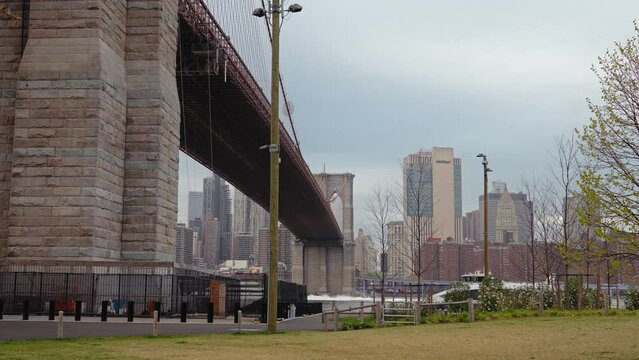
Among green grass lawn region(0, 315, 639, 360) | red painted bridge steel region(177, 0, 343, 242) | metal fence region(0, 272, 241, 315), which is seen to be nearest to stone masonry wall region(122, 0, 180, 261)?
metal fence region(0, 272, 241, 315)

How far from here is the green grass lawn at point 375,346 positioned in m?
13.4

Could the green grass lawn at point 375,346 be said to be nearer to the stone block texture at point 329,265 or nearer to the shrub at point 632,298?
the shrub at point 632,298

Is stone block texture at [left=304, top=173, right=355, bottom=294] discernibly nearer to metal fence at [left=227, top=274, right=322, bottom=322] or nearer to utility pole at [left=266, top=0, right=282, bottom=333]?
metal fence at [left=227, top=274, right=322, bottom=322]

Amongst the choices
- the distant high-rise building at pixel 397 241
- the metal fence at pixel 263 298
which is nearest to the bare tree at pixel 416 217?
the distant high-rise building at pixel 397 241

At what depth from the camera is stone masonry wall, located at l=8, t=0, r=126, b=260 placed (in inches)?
1133

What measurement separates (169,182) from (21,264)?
282 inches

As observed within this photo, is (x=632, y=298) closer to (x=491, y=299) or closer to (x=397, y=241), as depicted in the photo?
(x=491, y=299)

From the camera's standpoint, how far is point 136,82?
3228cm

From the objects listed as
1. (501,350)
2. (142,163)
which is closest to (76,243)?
(142,163)

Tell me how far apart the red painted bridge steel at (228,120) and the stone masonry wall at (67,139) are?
7.62m

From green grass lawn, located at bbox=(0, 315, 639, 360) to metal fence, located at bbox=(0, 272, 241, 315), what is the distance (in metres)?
10.8

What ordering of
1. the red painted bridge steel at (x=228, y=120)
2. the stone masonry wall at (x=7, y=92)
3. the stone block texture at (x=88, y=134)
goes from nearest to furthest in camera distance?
the stone block texture at (x=88, y=134) → the stone masonry wall at (x=7, y=92) → the red painted bridge steel at (x=228, y=120)

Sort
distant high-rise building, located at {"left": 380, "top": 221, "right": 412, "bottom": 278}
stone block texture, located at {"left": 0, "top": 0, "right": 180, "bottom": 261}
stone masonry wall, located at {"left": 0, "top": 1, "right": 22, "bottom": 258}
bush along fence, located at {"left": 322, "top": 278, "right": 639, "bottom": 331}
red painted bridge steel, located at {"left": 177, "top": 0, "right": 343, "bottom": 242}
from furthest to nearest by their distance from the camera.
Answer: distant high-rise building, located at {"left": 380, "top": 221, "right": 412, "bottom": 278} → red painted bridge steel, located at {"left": 177, "top": 0, "right": 343, "bottom": 242} → stone masonry wall, located at {"left": 0, "top": 1, "right": 22, "bottom": 258} → stone block texture, located at {"left": 0, "top": 0, "right": 180, "bottom": 261} → bush along fence, located at {"left": 322, "top": 278, "right": 639, "bottom": 331}

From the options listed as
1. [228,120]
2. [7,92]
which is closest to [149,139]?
[7,92]
